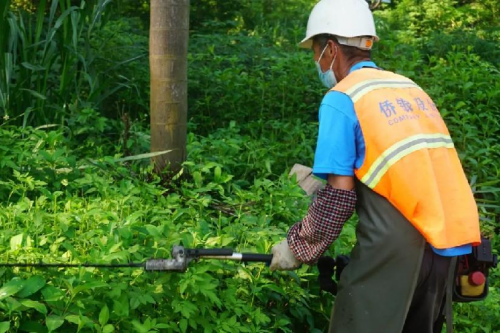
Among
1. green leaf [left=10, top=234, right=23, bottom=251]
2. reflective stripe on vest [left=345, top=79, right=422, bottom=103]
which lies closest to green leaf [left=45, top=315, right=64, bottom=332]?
green leaf [left=10, top=234, right=23, bottom=251]

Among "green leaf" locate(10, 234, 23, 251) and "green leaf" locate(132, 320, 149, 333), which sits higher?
"green leaf" locate(10, 234, 23, 251)

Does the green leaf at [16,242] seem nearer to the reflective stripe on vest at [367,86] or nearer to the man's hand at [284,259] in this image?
the man's hand at [284,259]

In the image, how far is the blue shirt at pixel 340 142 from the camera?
2977mm

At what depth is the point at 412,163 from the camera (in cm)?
293

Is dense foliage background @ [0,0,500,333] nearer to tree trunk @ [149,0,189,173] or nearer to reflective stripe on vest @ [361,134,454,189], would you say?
tree trunk @ [149,0,189,173]

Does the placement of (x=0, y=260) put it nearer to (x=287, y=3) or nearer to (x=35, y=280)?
(x=35, y=280)

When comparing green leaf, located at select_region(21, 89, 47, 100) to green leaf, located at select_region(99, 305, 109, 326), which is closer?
green leaf, located at select_region(99, 305, 109, 326)

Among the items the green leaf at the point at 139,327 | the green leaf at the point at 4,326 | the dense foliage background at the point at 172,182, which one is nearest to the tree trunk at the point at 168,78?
the dense foliage background at the point at 172,182

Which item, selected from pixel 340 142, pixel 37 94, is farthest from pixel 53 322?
pixel 37 94

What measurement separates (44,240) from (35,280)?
39 cm

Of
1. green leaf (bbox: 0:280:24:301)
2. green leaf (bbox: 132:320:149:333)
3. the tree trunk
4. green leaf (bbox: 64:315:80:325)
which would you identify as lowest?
green leaf (bbox: 132:320:149:333)

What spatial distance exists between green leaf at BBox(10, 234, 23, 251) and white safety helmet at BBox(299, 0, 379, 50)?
57.7 inches

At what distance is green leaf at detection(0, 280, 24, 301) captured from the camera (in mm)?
2770

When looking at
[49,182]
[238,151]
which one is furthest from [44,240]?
[238,151]
